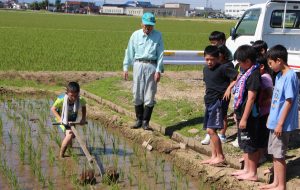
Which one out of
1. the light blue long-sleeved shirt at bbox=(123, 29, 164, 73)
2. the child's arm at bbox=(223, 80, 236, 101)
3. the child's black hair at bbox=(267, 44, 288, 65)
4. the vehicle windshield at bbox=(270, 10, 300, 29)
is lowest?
the child's arm at bbox=(223, 80, 236, 101)

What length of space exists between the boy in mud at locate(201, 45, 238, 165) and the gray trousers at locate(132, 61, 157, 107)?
4.46 feet

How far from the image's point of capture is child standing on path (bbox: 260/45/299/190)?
4328mm

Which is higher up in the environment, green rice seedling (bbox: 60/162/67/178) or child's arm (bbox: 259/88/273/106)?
child's arm (bbox: 259/88/273/106)

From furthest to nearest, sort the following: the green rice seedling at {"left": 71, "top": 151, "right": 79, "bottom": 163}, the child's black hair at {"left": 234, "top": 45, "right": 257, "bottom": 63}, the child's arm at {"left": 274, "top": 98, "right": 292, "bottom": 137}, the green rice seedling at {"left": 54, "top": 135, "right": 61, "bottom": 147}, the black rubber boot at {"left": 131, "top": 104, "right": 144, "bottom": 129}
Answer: the black rubber boot at {"left": 131, "top": 104, "right": 144, "bottom": 129}
the green rice seedling at {"left": 54, "top": 135, "right": 61, "bottom": 147}
the green rice seedling at {"left": 71, "top": 151, "right": 79, "bottom": 163}
the child's black hair at {"left": 234, "top": 45, "right": 257, "bottom": 63}
the child's arm at {"left": 274, "top": 98, "right": 292, "bottom": 137}

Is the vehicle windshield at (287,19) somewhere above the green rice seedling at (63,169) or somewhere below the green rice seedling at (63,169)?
above

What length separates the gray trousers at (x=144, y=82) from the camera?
669cm

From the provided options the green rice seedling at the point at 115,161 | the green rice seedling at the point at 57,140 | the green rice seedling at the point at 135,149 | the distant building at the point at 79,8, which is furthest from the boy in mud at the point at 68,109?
the distant building at the point at 79,8

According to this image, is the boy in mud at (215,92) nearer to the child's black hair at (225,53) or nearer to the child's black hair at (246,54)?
the child's black hair at (225,53)

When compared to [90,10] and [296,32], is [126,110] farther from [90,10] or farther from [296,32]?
[90,10]

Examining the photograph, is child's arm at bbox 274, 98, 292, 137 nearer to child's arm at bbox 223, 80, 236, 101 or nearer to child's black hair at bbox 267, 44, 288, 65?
child's black hair at bbox 267, 44, 288, 65

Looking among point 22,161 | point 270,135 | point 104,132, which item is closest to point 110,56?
point 104,132

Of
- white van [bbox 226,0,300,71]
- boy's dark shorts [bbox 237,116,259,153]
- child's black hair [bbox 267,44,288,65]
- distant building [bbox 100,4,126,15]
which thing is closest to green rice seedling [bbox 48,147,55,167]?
boy's dark shorts [bbox 237,116,259,153]

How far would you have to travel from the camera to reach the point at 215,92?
5.43 m

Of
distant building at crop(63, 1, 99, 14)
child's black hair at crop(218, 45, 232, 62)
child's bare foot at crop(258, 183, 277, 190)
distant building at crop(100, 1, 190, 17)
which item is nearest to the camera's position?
child's bare foot at crop(258, 183, 277, 190)
